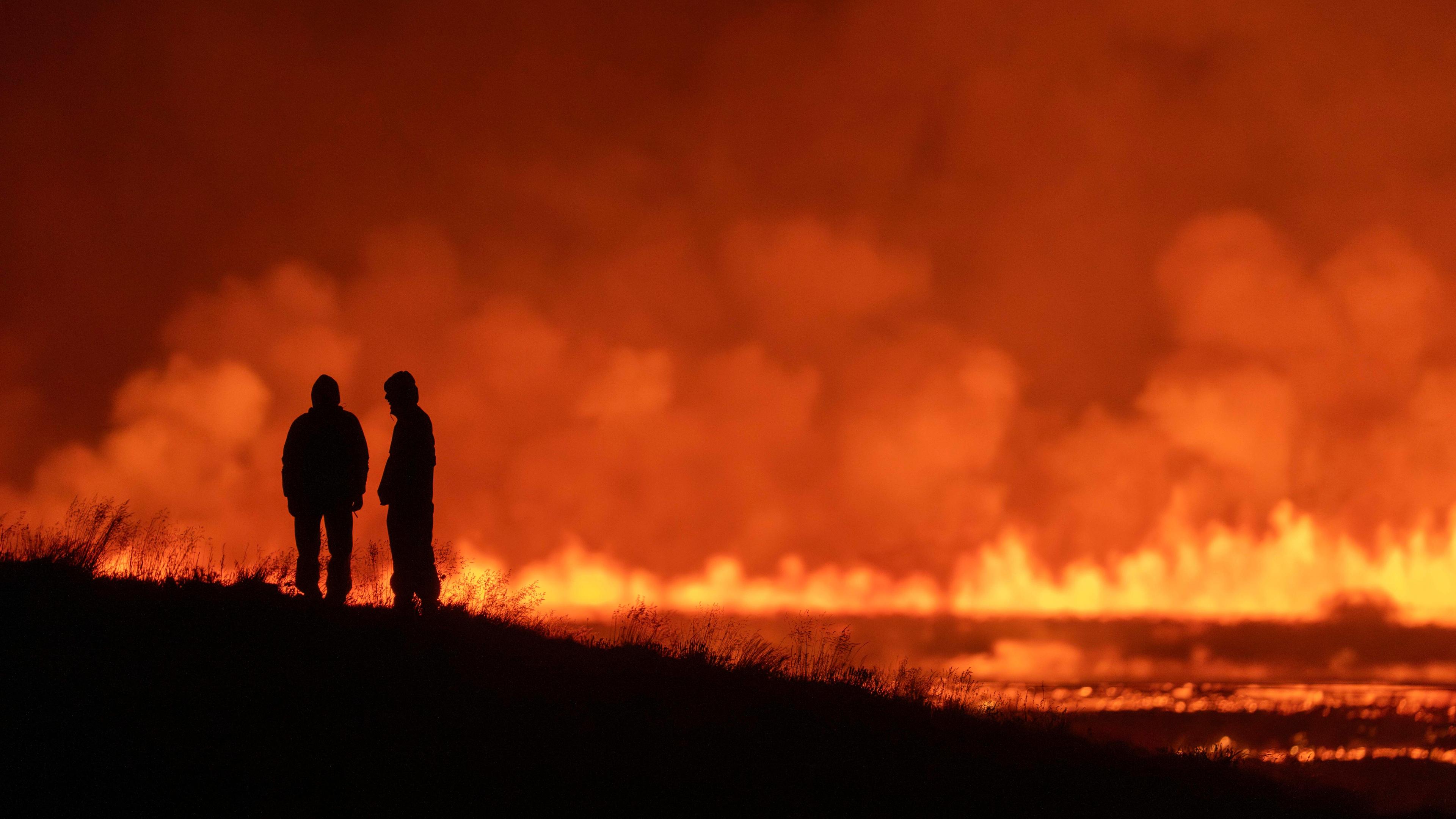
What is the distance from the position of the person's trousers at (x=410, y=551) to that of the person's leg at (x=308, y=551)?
837 millimetres

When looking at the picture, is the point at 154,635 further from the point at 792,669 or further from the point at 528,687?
the point at 792,669

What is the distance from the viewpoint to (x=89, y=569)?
36.6ft

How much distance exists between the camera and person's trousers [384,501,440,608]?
11359mm

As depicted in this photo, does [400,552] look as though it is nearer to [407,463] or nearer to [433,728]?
[407,463]

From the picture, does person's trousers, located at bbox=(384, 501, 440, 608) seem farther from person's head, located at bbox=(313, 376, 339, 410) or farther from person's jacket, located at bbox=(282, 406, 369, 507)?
person's head, located at bbox=(313, 376, 339, 410)

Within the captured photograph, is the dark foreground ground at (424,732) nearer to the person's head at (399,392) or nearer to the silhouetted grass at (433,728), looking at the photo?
the silhouetted grass at (433,728)

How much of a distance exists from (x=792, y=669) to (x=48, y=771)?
30.5ft

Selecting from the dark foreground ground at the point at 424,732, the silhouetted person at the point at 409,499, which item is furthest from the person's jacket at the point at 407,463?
the dark foreground ground at the point at 424,732

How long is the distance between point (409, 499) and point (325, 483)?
0.98 m

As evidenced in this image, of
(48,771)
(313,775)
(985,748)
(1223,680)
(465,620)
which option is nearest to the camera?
(48,771)

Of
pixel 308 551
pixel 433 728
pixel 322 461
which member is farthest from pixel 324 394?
pixel 433 728

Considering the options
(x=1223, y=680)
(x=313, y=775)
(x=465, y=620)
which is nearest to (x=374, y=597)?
(x=465, y=620)

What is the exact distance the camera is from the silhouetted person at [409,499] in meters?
11.4

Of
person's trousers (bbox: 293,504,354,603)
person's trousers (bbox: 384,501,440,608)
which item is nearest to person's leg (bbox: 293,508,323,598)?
person's trousers (bbox: 293,504,354,603)
